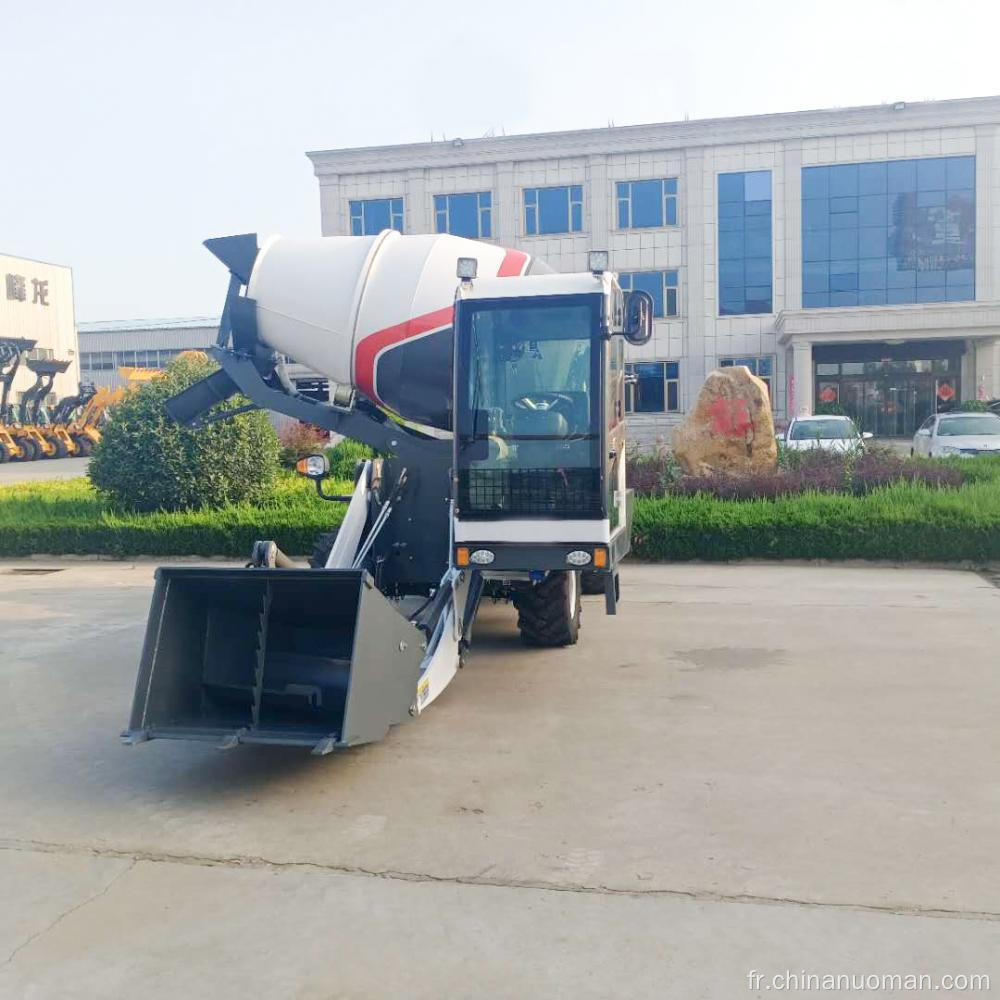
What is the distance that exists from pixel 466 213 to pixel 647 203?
22.0ft

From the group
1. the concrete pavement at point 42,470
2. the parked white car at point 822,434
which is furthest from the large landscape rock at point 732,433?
the concrete pavement at point 42,470

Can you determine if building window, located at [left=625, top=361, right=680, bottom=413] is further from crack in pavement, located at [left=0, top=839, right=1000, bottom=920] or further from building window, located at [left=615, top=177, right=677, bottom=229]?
crack in pavement, located at [left=0, top=839, right=1000, bottom=920]

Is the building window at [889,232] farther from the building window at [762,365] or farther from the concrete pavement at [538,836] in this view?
the concrete pavement at [538,836]

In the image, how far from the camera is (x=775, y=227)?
36.1 meters

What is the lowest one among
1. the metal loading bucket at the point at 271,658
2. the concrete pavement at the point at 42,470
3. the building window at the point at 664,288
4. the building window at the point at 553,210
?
the concrete pavement at the point at 42,470

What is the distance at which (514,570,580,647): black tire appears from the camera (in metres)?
8.10

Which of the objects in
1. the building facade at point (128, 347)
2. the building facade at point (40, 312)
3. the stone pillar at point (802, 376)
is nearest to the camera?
the stone pillar at point (802, 376)

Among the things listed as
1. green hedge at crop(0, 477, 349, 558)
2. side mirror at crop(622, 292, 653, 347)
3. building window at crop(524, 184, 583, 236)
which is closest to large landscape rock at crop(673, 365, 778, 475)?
green hedge at crop(0, 477, 349, 558)

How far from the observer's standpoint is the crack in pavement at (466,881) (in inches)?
158

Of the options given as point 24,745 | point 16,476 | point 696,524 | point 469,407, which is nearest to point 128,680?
point 24,745

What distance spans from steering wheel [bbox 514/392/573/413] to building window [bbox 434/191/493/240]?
32899 millimetres

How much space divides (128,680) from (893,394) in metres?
33.9

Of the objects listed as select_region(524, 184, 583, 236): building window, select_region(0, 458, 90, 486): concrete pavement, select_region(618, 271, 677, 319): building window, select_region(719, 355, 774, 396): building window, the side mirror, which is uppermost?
select_region(524, 184, 583, 236): building window

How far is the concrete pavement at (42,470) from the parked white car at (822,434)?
56.5 feet
